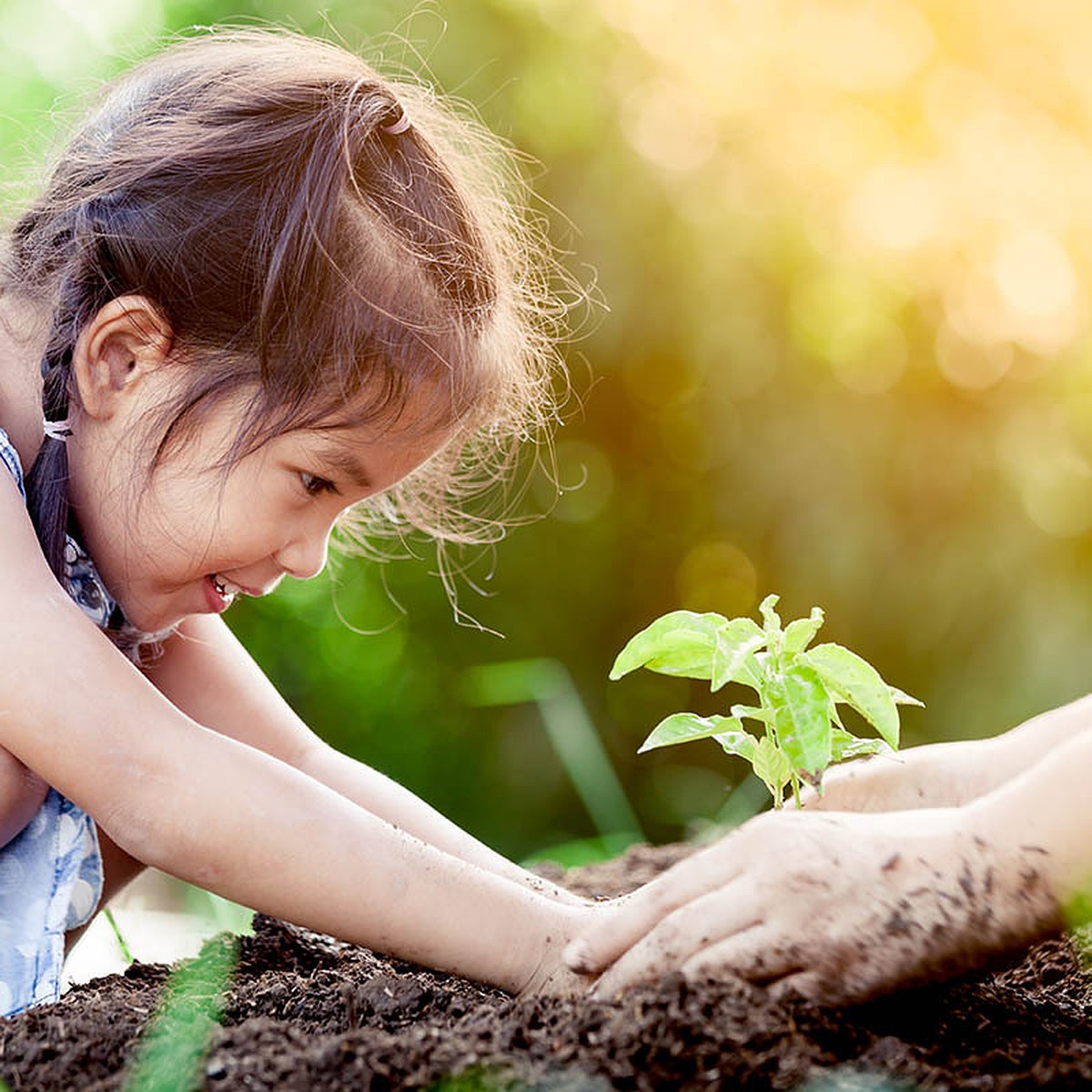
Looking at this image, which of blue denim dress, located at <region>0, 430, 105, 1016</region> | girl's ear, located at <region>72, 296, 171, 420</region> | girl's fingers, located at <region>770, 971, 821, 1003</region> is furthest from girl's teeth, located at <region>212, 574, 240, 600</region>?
girl's fingers, located at <region>770, 971, 821, 1003</region>

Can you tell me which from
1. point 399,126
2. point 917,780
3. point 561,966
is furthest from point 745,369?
point 561,966

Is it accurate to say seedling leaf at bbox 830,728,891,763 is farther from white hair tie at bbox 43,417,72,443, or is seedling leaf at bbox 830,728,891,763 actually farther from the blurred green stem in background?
the blurred green stem in background

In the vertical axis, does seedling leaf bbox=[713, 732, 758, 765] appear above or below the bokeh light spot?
above

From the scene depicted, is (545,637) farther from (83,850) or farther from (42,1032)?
(42,1032)

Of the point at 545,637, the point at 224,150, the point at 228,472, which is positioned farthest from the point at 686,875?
the point at 545,637

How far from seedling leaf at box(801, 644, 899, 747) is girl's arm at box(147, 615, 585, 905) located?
74cm

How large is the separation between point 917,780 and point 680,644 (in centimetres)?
35

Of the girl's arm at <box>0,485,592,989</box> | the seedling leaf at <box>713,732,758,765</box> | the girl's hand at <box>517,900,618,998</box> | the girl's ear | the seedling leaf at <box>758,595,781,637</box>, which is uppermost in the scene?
the girl's ear

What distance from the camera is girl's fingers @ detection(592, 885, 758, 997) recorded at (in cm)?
99

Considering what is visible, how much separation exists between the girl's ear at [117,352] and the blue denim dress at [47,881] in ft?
0.41

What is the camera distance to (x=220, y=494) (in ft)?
4.97

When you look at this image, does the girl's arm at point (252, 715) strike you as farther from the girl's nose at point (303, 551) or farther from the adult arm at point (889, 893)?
the adult arm at point (889, 893)

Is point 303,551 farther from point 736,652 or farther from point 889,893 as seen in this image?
point 889,893

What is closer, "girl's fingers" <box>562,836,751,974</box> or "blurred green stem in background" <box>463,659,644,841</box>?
"girl's fingers" <box>562,836,751,974</box>
